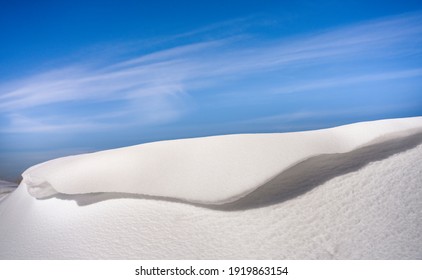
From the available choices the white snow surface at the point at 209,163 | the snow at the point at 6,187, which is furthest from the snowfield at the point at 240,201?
the snow at the point at 6,187

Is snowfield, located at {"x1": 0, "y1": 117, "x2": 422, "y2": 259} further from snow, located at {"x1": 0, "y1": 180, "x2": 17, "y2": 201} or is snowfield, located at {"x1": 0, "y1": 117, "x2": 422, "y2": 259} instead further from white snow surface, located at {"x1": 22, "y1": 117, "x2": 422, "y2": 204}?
snow, located at {"x1": 0, "y1": 180, "x2": 17, "y2": 201}

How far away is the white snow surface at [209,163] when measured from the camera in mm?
1604

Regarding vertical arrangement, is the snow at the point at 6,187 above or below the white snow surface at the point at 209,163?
above

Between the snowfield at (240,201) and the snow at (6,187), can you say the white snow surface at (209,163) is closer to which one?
the snowfield at (240,201)

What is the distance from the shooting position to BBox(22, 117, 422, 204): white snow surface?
1.60m

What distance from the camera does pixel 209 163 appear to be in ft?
5.64

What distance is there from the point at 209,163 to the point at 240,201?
0.26 m

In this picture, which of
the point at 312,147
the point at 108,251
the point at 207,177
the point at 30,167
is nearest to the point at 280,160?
the point at 312,147

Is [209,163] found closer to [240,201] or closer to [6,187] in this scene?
[240,201]

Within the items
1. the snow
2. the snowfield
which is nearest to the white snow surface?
the snowfield

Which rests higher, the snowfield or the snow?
the snow

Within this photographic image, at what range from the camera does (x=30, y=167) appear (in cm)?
264

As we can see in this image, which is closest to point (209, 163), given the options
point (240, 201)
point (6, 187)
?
point (240, 201)
